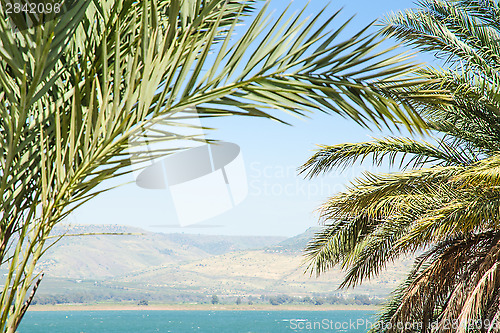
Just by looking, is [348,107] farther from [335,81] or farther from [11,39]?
[11,39]

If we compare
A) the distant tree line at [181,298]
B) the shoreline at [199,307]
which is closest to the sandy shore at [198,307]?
the shoreline at [199,307]

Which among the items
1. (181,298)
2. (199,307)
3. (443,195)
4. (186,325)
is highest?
(443,195)

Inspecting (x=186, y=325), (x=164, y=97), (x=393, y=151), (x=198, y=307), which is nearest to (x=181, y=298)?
(x=198, y=307)

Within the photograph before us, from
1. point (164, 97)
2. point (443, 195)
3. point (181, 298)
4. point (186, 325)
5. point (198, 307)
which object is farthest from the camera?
point (198, 307)

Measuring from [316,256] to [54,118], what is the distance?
7.68 metres

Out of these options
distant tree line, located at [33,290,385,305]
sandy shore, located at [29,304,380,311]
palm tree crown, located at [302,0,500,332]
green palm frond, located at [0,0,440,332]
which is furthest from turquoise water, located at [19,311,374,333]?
green palm frond, located at [0,0,440,332]

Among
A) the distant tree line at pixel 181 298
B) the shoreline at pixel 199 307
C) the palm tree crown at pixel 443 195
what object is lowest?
the shoreline at pixel 199 307

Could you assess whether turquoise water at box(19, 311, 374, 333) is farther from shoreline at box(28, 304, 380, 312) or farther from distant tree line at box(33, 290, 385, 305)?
distant tree line at box(33, 290, 385, 305)

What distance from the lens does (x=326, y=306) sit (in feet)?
577

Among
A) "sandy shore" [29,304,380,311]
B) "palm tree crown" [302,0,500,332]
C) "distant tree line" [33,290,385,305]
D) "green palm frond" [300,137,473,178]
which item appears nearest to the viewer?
"palm tree crown" [302,0,500,332]

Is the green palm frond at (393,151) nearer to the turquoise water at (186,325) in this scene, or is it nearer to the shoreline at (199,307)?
the turquoise water at (186,325)

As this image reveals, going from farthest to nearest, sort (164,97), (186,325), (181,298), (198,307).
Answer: (198,307), (181,298), (186,325), (164,97)

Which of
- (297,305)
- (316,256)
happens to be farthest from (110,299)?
(316,256)

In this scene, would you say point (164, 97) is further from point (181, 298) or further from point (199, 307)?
point (199, 307)
